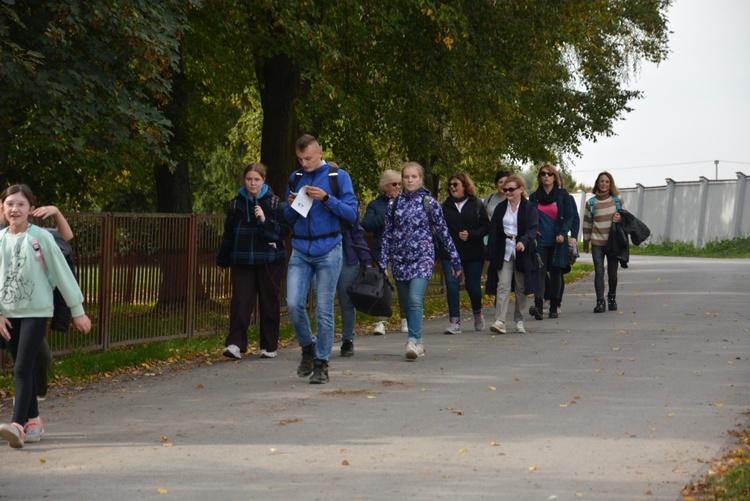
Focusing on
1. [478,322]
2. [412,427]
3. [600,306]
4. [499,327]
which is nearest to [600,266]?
[600,306]

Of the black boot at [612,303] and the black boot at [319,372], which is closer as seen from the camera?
the black boot at [319,372]

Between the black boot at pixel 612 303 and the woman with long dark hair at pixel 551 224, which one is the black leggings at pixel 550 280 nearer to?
the woman with long dark hair at pixel 551 224

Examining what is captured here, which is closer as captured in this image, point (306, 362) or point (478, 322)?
point (306, 362)

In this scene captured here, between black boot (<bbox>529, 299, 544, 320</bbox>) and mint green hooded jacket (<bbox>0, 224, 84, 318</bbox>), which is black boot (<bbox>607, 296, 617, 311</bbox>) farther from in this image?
mint green hooded jacket (<bbox>0, 224, 84, 318</bbox>)

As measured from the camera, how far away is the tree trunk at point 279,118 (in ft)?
63.7

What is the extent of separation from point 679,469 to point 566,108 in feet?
91.1

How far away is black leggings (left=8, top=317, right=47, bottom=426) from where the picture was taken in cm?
729

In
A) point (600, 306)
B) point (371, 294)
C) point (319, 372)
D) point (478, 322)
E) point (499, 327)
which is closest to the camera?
point (319, 372)

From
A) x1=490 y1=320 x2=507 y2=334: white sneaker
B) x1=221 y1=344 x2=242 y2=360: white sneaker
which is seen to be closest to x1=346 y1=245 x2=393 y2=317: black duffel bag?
x1=221 y1=344 x2=242 y2=360: white sneaker

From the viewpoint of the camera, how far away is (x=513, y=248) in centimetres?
1434

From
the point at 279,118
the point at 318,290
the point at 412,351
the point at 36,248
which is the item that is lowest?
the point at 412,351

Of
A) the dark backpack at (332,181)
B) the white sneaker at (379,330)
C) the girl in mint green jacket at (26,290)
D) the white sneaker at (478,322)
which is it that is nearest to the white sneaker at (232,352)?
the dark backpack at (332,181)

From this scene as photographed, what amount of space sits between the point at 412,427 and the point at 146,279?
5.72 meters

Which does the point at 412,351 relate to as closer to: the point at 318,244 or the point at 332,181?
the point at 318,244
